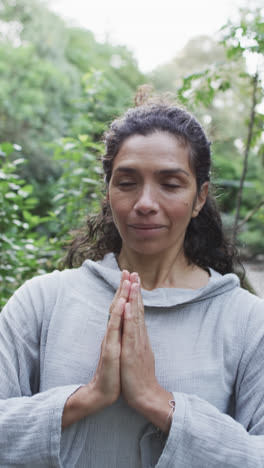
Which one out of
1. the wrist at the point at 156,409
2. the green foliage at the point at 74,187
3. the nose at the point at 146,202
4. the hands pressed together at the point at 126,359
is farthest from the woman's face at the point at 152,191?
the green foliage at the point at 74,187

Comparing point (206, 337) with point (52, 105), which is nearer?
point (206, 337)

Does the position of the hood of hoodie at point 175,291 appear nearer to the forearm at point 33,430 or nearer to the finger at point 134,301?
the finger at point 134,301

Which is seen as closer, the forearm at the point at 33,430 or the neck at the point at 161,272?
the forearm at the point at 33,430

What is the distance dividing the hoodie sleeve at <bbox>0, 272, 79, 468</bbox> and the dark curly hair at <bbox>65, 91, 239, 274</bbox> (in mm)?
371

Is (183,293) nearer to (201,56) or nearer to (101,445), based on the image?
(101,445)

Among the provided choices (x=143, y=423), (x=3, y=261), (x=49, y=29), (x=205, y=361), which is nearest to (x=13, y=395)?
(x=143, y=423)

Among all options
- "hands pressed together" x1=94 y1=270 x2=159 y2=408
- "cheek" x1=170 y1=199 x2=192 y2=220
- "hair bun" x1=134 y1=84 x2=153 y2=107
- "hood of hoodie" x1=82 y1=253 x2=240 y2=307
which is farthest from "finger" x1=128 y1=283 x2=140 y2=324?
"hair bun" x1=134 y1=84 x2=153 y2=107

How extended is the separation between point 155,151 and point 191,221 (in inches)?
19.0

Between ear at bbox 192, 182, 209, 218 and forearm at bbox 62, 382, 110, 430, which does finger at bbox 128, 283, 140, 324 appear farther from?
ear at bbox 192, 182, 209, 218

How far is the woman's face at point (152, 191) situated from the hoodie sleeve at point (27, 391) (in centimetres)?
36

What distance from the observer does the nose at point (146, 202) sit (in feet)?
4.71

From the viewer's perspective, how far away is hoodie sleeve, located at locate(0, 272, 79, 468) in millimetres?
1277

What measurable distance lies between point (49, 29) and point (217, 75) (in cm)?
1492

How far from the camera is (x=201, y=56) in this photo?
28.2 metres
